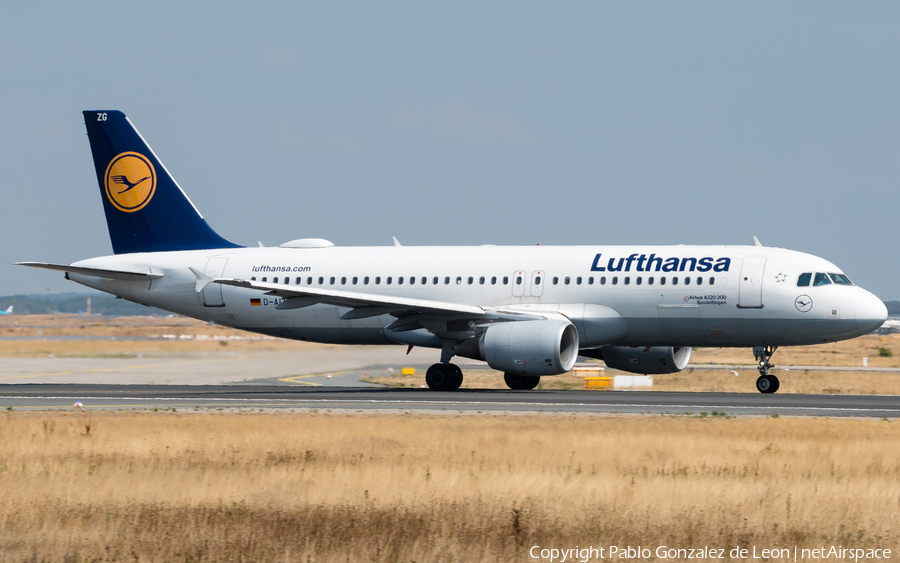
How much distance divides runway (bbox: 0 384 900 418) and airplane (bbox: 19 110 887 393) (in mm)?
2001

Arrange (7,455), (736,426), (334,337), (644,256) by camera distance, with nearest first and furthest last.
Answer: (7,455) → (736,426) → (644,256) → (334,337)

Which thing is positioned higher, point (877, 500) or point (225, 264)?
point (225, 264)

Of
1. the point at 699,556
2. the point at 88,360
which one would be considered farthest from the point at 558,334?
the point at 88,360

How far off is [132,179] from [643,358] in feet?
63.7

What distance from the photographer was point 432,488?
13836 millimetres

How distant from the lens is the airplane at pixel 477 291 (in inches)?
1240

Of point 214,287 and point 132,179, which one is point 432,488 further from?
point 132,179

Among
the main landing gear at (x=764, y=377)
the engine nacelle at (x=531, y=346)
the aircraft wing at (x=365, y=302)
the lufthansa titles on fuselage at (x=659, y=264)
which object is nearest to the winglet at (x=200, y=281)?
the aircraft wing at (x=365, y=302)

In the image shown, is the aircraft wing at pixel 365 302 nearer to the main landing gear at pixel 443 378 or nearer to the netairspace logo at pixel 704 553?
the main landing gear at pixel 443 378

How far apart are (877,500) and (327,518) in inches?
252

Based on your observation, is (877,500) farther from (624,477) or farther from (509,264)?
(509,264)

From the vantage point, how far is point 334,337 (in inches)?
1470

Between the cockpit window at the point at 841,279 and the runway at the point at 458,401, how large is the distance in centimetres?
337

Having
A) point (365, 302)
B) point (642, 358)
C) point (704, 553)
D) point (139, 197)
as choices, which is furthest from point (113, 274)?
point (704, 553)
